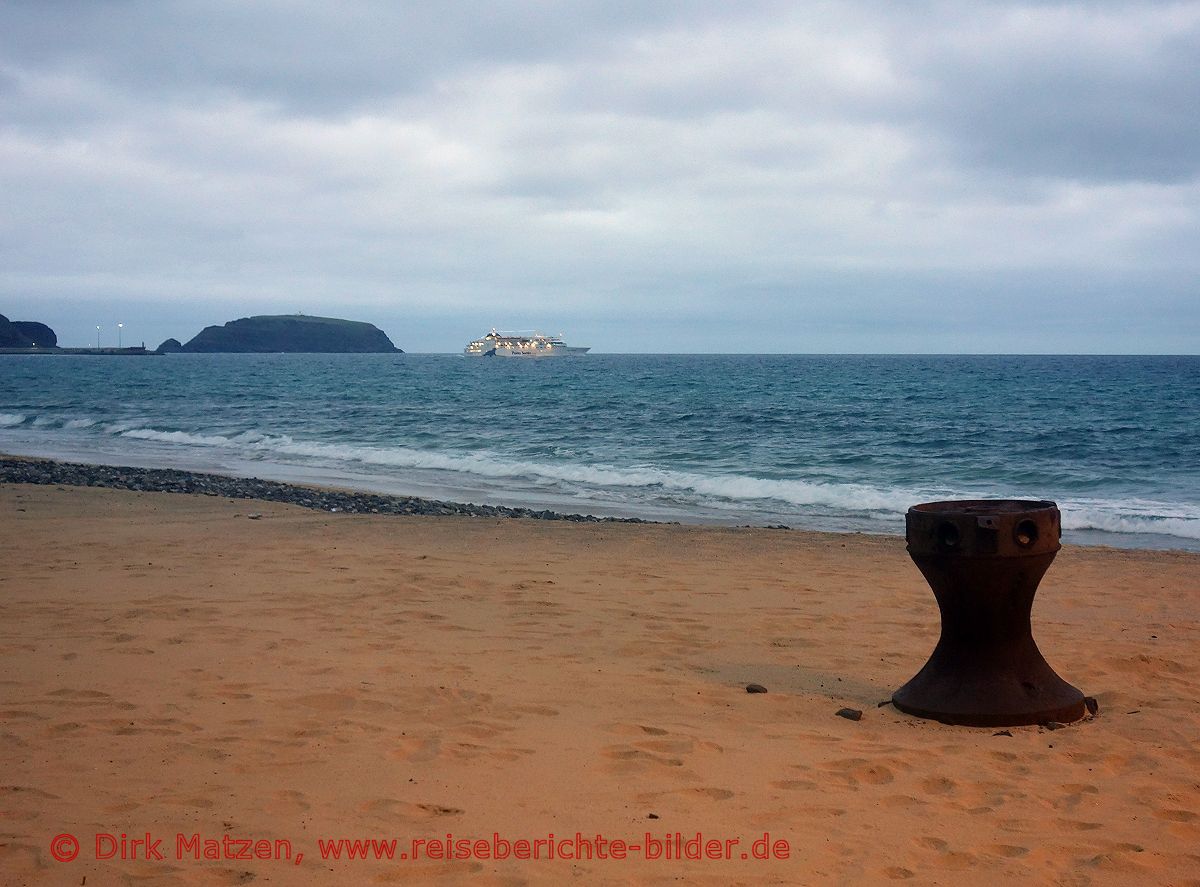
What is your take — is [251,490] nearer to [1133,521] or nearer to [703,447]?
[1133,521]

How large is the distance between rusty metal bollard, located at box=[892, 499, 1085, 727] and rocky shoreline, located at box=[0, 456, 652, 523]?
8.28m

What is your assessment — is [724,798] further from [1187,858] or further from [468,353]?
[468,353]

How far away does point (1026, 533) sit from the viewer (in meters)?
4.68

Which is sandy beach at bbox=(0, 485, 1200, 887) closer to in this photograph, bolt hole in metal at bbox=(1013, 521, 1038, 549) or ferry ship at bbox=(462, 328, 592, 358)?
bolt hole in metal at bbox=(1013, 521, 1038, 549)

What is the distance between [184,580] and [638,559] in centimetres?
388

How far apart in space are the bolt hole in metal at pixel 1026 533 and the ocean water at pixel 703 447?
9138 mm

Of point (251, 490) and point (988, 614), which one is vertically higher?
point (988, 614)

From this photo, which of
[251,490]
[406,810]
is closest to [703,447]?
[251,490]

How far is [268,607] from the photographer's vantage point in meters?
6.88

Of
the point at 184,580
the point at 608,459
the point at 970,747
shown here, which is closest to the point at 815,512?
the point at 608,459

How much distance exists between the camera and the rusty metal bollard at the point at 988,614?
15.3 feet

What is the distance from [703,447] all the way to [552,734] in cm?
2143

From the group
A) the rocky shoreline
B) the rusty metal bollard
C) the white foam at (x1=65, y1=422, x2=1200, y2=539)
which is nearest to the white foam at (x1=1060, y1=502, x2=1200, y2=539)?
the white foam at (x1=65, y1=422, x2=1200, y2=539)

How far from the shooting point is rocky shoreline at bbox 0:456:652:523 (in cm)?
1377
